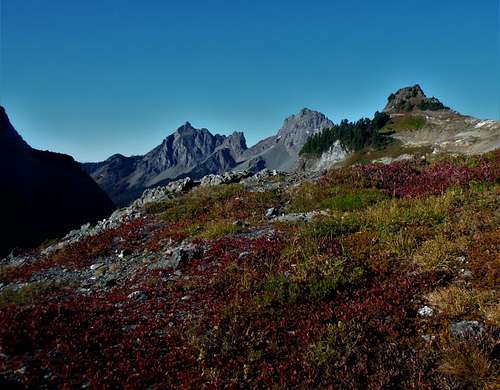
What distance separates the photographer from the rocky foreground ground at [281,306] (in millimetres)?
6594

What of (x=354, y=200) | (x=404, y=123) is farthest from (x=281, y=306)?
(x=404, y=123)

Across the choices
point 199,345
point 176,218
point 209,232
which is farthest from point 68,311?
point 176,218

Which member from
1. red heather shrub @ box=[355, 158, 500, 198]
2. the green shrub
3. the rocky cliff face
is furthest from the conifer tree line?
the green shrub

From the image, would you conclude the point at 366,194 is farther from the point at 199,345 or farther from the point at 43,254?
the point at 43,254

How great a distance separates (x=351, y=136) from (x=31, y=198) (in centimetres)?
13574

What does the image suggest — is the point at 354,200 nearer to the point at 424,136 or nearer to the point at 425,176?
the point at 425,176

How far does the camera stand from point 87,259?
16.5 m

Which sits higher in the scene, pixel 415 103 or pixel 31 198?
pixel 415 103

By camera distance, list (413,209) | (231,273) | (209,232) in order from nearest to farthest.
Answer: (231,273)
(413,209)
(209,232)

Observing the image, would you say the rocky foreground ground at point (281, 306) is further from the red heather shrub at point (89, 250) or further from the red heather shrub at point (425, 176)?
the red heather shrub at point (425, 176)

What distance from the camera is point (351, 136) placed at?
146m

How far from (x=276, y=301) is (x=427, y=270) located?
4.03 meters

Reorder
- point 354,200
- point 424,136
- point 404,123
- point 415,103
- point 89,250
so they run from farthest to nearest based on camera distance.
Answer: point 415,103 → point 404,123 → point 424,136 → point 354,200 → point 89,250

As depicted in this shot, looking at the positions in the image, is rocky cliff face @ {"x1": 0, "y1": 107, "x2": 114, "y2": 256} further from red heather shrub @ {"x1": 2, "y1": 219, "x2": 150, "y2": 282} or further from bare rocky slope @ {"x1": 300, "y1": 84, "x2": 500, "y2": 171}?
red heather shrub @ {"x1": 2, "y1": 219, "x2": 150, "y2": 282}
